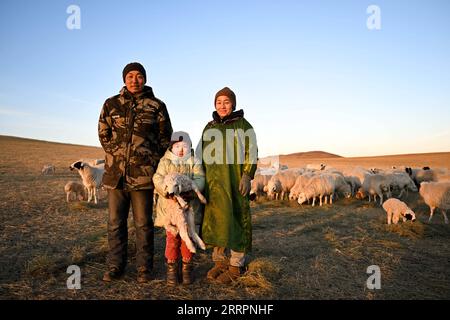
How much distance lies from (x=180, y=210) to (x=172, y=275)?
858 millimetres

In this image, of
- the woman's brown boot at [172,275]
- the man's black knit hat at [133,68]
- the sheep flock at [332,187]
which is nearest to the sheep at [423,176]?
the sheep flock at [332,187]

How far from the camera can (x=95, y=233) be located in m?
6.69

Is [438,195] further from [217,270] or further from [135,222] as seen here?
[135,222]

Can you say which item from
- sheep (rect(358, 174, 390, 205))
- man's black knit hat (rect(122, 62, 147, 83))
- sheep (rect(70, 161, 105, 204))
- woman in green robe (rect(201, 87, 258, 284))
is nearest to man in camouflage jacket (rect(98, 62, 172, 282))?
man's black knit hat (rect(122, 62, 147, 83))

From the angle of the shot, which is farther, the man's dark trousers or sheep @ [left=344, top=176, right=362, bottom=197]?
sheep @ [left=344, top=176, right=362, bottom=197]

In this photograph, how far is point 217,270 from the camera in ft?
14.7

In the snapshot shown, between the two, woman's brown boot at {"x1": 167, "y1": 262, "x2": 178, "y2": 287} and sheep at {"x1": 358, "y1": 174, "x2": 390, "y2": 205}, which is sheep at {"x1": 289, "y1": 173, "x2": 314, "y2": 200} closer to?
sheep at {"x1": 358, "y1": 174, "x2": 390, "y2": 205}

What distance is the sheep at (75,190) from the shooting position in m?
10.9

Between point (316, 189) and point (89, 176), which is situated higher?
point (89, 176)

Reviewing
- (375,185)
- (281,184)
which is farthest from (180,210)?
(375,185)

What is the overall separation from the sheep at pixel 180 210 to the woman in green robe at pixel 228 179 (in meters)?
0.27

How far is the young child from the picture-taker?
13.5ft
